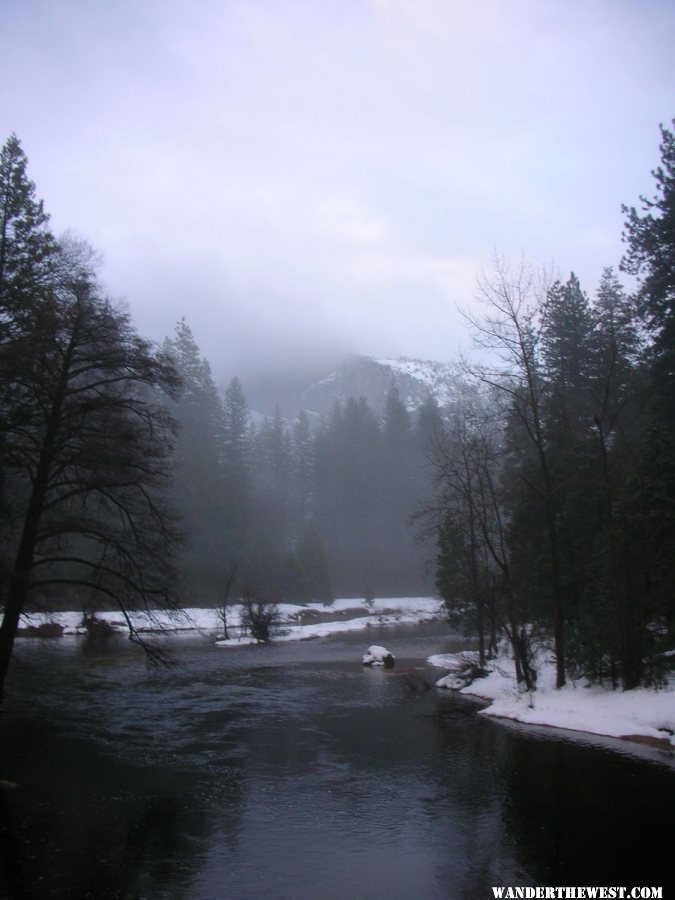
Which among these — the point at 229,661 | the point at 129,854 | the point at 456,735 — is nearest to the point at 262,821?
the point at 129,854

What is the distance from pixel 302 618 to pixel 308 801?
54380mm

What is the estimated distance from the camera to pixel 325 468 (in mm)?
103438

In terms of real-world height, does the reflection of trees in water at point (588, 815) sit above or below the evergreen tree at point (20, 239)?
below

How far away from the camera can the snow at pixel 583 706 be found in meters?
17.0

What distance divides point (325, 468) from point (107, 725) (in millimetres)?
84313

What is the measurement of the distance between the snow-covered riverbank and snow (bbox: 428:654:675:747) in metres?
20.7

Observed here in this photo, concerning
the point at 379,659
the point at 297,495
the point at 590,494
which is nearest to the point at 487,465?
the point at 590,494

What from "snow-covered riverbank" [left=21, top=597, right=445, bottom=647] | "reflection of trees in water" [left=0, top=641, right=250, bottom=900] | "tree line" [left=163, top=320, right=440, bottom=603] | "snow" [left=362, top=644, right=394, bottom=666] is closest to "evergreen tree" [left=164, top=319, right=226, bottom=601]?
"tree line" [left=163, top=320, right=440, bottom=603]

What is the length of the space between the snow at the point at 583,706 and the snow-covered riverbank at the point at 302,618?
2074cm

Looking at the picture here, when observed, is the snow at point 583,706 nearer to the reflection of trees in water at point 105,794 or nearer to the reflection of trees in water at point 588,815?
the reflection of trees in water at point 588,815

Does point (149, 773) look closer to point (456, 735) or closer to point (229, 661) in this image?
point (456, 735)

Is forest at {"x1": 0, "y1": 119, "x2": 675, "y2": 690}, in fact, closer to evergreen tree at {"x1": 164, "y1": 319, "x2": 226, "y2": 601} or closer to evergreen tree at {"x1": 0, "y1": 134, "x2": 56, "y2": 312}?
evergreen tree at {"x1": 0, "y1": 134, "x2": 56, "y2": 312}

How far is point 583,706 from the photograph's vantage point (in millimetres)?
19766

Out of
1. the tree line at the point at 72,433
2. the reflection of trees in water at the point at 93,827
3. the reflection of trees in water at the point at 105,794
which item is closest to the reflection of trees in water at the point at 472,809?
the reflection of trees in water at the point at 105,794
